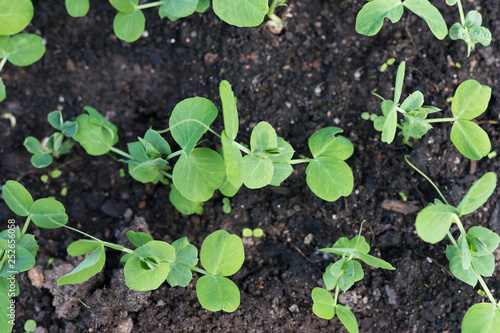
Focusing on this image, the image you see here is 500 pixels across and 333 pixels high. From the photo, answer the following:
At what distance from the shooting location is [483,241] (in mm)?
1646

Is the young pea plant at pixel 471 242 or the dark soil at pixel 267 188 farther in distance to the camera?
the dark soil at pixel 267 188

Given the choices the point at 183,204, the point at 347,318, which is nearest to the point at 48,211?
the point at 183,204

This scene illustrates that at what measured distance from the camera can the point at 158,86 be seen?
7.73 ft

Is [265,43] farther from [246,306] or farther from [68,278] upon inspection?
[68,278]

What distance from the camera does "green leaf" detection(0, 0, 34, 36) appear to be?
78.7 inches

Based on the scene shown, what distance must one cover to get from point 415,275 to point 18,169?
210 centimetres

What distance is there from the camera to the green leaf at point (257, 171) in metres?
1.68

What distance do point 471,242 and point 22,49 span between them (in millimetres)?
2280

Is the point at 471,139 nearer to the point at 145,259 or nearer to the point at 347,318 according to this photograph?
the point at 347,318

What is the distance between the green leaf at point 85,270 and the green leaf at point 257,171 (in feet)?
2.19

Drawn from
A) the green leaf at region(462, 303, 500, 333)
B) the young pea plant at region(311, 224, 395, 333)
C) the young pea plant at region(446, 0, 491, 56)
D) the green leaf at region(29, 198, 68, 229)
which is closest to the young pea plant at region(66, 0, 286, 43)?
the young pea plant at region(446, 0, 491, 56)

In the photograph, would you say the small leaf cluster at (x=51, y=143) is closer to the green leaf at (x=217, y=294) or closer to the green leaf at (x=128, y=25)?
the green leaf at (x=128, y=25)

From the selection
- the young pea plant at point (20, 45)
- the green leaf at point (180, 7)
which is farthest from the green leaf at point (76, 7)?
the green leaf at point (180, 7)

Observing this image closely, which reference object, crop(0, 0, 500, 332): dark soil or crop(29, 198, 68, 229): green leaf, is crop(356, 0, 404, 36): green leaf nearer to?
crop(0, 0, 500, 332): dark soil
